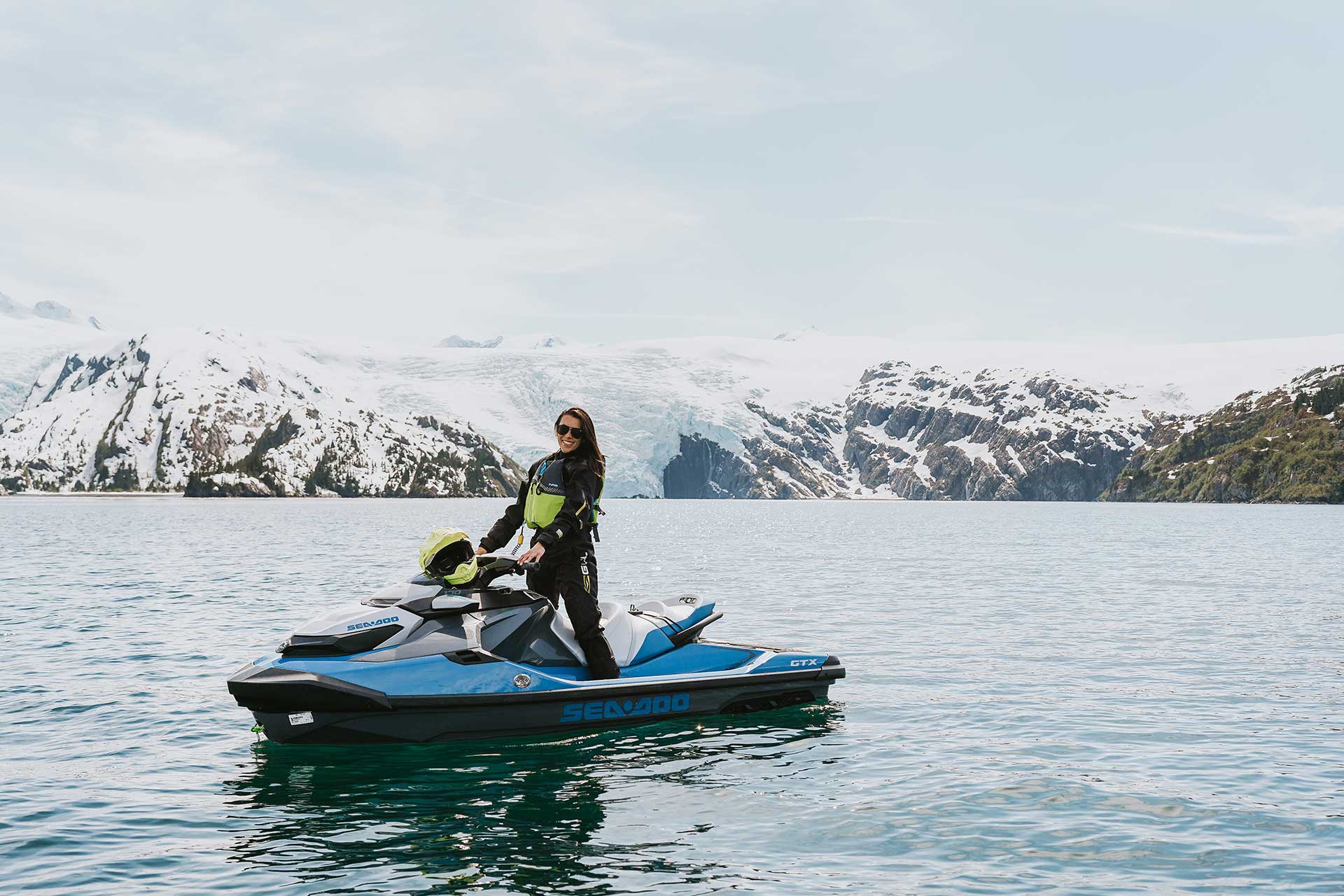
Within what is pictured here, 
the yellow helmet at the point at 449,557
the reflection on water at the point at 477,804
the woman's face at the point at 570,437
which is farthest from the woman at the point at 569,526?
the reflection on water at the point at 477,804

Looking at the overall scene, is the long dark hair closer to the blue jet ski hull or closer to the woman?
the woman

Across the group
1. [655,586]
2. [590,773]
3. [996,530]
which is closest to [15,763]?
[590,773]

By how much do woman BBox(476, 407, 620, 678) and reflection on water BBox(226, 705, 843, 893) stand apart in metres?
1.31

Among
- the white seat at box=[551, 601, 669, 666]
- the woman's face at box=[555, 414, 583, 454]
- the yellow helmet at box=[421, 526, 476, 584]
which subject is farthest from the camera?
the white seat at box=[551, 601, 669, 666]

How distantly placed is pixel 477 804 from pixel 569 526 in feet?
10.4

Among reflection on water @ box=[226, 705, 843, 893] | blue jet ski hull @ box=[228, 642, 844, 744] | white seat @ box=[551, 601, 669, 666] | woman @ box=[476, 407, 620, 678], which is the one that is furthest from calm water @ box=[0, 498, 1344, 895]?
woman @ box=[476, 407, 620, 678]

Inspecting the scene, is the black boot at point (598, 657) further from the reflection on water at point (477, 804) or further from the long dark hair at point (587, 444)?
the long dark hair at point (587, 444)

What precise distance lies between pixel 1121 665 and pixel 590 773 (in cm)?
1170

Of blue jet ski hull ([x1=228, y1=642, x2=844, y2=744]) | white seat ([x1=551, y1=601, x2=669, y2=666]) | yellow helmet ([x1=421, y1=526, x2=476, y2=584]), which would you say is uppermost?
yellow helmet ([x1=421, y1=526, x2=476, y2=584])

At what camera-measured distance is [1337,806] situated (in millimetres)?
10758

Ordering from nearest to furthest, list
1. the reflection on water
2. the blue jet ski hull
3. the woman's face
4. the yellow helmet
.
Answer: the reflection on water < the blue jet ski hull < the yellow helmet < the woman's face

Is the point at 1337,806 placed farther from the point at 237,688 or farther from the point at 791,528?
the point at 791,528

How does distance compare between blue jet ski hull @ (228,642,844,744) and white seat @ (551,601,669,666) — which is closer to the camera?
blue jet ski hull @ (228,642,844,744)

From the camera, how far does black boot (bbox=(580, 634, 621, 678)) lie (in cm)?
1323
